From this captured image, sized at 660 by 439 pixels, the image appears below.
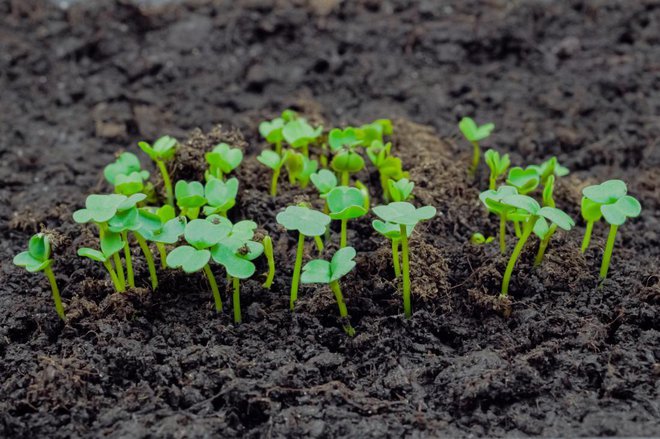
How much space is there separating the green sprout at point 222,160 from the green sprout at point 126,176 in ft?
0.48

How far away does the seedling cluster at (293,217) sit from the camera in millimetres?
1364

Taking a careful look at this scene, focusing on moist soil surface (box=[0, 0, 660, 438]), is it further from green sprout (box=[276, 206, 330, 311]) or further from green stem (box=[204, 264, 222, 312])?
green sprout (box=[276, 206, 330, 311])

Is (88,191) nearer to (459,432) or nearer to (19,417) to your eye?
(19,417)

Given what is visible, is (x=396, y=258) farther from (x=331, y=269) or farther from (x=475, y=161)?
(x=475, y=161)

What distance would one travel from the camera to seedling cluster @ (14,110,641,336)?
1.36 meters

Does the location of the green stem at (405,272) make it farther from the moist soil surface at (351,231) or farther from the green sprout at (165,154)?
the green sprout at (165,154)

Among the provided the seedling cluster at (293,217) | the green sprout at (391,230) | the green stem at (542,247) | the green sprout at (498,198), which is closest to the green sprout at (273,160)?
the seedling cluster at (293,217)

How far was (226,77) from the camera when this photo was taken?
7.91 ft

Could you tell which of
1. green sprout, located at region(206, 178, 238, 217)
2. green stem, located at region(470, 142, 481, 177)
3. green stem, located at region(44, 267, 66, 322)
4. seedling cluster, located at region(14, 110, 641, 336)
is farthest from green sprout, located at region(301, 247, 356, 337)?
green stem, located at region(470, 142, 481, 177)

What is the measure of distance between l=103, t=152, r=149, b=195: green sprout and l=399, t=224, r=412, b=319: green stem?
569 mm

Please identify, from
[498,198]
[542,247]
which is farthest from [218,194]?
[542,247]

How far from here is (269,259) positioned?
1.48 meters

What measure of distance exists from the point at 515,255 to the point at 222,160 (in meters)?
0.65

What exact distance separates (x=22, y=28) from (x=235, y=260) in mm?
1636
